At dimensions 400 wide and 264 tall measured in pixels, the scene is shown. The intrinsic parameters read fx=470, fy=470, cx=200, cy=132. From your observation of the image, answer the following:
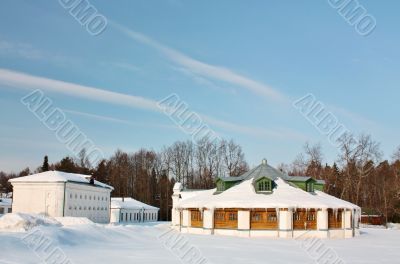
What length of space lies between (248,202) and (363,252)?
513 inches

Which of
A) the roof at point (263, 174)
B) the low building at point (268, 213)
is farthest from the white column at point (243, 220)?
the roof at point (263, 174)

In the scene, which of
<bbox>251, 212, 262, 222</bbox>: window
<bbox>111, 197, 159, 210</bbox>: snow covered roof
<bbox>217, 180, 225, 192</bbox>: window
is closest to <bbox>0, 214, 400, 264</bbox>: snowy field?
<bbox>251, 212, 262, 222</bbox>: window

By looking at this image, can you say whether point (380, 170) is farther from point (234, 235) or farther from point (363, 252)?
point (363, 252)

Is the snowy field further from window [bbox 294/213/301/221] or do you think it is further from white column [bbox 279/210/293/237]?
window [bbox 294/213/301/221]

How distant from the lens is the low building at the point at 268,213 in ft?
121

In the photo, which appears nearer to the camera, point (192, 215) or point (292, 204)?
point (292, 204)

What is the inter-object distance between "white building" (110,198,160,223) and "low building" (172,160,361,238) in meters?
34.4

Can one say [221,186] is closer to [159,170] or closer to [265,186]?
[265,186]

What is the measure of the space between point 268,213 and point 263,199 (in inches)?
47.5

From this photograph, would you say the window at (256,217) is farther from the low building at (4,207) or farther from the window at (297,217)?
the low building at (4,207)

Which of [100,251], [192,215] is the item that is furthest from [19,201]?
[100,251]

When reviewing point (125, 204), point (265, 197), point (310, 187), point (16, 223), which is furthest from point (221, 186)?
point (125, 204)

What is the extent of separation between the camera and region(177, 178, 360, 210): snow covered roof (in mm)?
36906

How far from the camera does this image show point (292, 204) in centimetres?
3659
